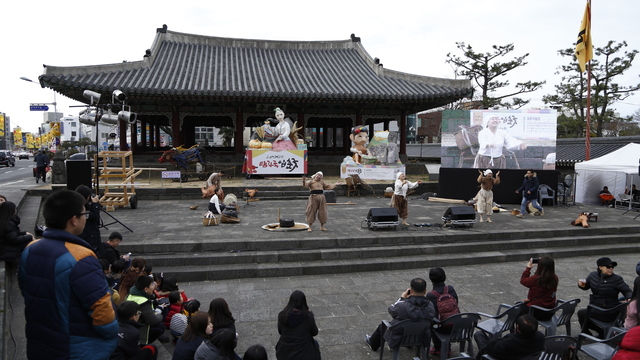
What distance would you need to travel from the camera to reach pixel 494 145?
13977 millimetres

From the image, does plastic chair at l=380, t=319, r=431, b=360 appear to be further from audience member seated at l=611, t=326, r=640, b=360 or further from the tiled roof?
the tiled roof

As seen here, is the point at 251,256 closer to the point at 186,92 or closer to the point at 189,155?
the point at 189,155

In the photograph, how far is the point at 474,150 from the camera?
1409 cm

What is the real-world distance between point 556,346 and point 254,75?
62.9 ft

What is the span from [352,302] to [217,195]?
17.6 ft

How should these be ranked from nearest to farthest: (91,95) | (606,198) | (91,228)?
(91,228)
(91,95)
(606,198)

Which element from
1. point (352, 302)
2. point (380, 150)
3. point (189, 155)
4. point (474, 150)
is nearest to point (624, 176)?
point (474, 150)

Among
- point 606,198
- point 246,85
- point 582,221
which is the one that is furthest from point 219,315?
point 606,198

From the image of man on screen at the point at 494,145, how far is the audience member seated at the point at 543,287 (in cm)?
1005

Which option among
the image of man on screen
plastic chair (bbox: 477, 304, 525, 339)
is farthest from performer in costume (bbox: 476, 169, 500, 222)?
plastic chair (bbox: 477, 304, 525, 339)

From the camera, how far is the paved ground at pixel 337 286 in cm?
513

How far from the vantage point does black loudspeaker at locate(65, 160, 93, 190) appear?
31.2 ft

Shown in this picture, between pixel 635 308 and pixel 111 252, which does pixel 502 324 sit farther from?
pixel 111 252

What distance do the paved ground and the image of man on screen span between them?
9.66 ft
